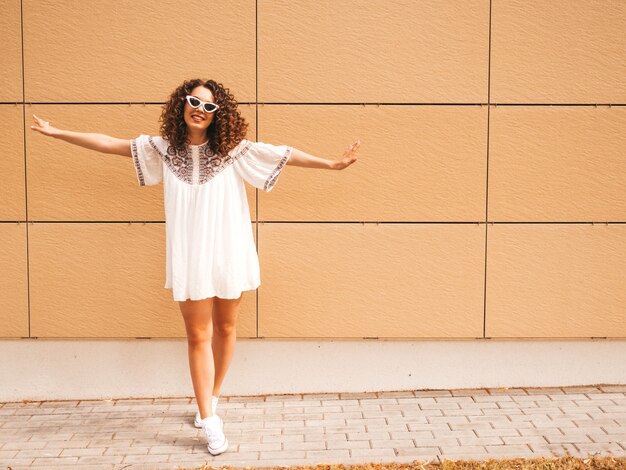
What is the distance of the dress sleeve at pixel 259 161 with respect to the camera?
12.7 feet

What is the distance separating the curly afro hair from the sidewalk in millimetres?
1741

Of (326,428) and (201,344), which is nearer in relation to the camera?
(201,344)

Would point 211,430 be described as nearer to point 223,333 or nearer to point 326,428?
point 223,333

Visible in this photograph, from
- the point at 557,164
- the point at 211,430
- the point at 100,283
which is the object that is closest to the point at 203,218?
the point at 211,430

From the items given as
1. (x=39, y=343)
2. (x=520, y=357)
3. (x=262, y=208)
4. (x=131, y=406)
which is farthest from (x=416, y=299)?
(x=39, y=343)

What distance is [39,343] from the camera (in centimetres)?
468

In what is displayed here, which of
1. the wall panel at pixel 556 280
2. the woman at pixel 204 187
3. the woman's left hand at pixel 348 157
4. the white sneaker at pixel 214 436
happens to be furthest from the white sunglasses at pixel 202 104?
the wall panel at pixel 556 280

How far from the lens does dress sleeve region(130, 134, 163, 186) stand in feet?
12.7

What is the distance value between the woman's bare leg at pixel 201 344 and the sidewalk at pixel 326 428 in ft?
0.95

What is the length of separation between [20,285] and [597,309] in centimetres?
413

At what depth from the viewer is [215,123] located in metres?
3.75

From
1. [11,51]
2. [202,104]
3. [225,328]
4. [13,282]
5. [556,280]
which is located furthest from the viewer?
[556,280]

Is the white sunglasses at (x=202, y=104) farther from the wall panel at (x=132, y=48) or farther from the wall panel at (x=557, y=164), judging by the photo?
the wall panel at (x=557, y=164)

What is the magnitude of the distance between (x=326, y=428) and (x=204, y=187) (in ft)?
5.47
